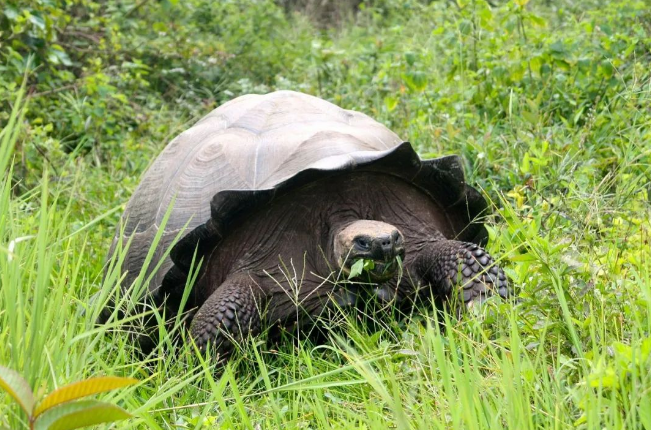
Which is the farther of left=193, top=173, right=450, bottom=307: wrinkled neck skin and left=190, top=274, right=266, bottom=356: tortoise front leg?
left=193, top=173, right=450, bottom=307: wrinkled neck skin

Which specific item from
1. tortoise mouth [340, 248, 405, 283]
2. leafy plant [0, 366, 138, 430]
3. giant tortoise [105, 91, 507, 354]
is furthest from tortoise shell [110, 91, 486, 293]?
leafy plant [0, 366, 138, 430]

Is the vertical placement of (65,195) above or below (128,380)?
below

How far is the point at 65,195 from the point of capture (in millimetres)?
4520

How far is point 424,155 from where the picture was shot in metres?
3.80

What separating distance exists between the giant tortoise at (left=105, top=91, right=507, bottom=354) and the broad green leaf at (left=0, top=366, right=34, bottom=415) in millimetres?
1278

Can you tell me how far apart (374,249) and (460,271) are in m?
0.27

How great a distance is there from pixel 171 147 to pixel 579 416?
2156 mm

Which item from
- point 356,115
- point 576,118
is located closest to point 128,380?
point 356,115

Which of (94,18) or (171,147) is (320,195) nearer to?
(171,147)

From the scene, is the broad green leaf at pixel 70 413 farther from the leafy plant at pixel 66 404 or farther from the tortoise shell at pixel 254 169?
the tortoise shell at pixel 254 169

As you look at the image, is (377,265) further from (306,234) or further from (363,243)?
(306,234)

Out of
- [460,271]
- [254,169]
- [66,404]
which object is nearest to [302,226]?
[254,169]

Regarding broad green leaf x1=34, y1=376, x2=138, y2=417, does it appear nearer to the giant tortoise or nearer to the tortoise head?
the giant tortoise

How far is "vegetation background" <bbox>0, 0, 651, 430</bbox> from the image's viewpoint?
5.83 feet
